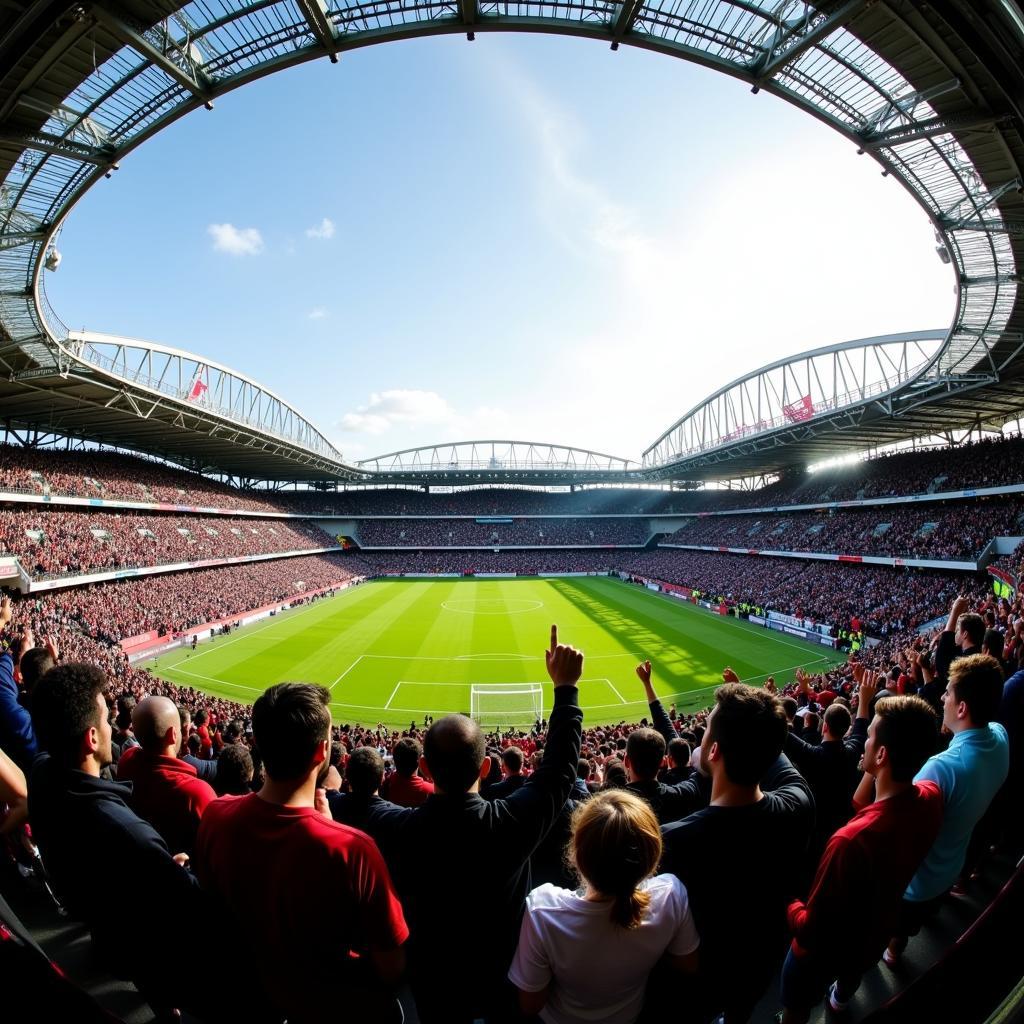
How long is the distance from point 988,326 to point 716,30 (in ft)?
57.3

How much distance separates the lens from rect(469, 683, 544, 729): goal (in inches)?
763

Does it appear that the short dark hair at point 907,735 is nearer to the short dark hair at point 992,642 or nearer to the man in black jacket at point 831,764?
the man in black jacket at point 831,764

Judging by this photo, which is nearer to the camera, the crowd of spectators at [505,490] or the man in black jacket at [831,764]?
the man in black jacket at [831,764]

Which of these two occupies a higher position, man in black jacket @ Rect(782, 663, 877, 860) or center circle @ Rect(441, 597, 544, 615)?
man in black jacket @ Rect(782, 663, 877, 860)

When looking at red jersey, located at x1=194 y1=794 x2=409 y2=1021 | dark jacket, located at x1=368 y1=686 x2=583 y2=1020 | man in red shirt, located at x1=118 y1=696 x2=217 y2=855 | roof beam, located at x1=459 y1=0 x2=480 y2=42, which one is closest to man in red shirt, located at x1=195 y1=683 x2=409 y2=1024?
red jersey, located at x1=194 y1=794 x2=409 y2=1021

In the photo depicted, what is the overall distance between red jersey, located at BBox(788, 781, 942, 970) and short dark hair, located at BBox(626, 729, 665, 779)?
1.54 m

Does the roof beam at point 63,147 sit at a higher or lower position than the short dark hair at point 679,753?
higher

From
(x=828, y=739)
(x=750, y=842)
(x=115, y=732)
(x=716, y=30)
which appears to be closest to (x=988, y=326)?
(x=716, y=30)

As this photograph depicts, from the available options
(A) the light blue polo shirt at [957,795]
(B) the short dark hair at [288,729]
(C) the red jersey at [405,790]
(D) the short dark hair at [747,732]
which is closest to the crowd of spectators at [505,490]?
(C) the red jersey at [405,790]

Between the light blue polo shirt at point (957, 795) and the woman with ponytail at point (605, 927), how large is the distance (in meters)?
2.26

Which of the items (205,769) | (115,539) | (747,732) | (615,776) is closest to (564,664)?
(747,732)

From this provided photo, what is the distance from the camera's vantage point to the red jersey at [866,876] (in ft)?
8.22

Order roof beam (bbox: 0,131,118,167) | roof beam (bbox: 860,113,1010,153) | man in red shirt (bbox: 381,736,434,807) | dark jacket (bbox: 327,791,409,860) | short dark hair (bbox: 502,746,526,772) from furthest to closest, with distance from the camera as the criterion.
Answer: roof beam (bbox: 0,131,118,167)
roof beam (bbox: 860,113,1010,153)
short dark hair (bbox: 502,746,526,772)
man in red shirt (bbox: 381,736,434,807)
dark jacket (bbox: 327,791,409,860)

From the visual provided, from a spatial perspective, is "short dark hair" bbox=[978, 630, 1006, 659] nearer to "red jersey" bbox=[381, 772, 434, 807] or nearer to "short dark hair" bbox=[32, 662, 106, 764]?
"red jersey" bbox=[381, 772, 434, 807]
